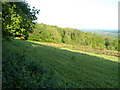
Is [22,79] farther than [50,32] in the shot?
No

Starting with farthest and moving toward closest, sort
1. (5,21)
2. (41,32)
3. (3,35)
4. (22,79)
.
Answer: (41,32)
(3,35)
(5,21)
(22,79)

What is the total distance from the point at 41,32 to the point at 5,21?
85.8 ft

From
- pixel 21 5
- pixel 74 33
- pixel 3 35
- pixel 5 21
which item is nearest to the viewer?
pixel 5 21

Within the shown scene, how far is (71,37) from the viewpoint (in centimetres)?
3284

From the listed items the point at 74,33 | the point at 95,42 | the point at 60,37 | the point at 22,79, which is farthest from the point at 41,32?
the point at 22,79

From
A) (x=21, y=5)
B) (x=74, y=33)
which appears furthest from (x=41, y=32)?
(x=21, y=5)

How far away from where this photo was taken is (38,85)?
2.82m

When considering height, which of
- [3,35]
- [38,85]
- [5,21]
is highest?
[5,21]

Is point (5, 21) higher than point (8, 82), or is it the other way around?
point (5, 21)

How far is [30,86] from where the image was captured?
2.71 meters

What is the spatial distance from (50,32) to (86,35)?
33.9 feet

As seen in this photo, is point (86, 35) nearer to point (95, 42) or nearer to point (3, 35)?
point (95, 42)

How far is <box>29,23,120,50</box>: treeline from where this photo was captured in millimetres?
29953

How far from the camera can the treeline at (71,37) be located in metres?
30.0
